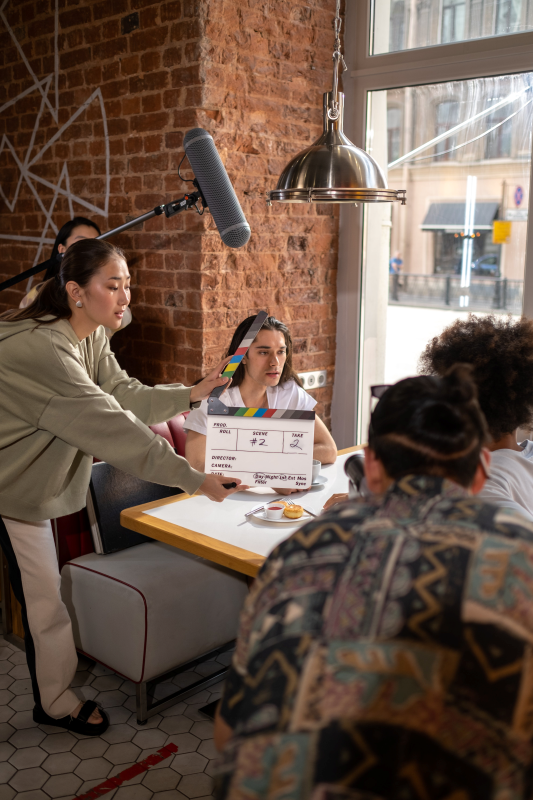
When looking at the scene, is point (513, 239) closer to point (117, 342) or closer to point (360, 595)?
point (117, 342)

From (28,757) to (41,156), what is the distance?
114 inches

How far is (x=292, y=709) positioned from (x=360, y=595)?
6.0 inches

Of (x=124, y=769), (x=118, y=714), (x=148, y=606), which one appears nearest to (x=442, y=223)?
(x=148, y=606)

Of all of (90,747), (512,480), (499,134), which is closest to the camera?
(512,480)

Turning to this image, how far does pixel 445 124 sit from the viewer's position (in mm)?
3396

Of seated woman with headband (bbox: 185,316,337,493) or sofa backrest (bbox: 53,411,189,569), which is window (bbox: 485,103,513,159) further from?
sofa backrest (bbox: 53,411,189,569)

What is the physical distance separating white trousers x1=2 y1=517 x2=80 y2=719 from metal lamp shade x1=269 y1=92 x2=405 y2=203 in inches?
50.3

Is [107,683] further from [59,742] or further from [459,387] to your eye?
[459,387]

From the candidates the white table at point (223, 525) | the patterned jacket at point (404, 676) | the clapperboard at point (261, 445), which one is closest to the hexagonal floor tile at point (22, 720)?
the white table at point (223, 525)

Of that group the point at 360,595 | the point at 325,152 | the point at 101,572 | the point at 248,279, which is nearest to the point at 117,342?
the point at 248,279

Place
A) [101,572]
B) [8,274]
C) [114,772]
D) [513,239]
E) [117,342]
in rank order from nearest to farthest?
[114,772]
[101,572]
[513,239]
[117,342]
[8,274]

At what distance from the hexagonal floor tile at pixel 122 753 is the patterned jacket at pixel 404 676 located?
1564mm

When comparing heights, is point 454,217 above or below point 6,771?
above

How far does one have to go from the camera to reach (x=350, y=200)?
6.68 feet
